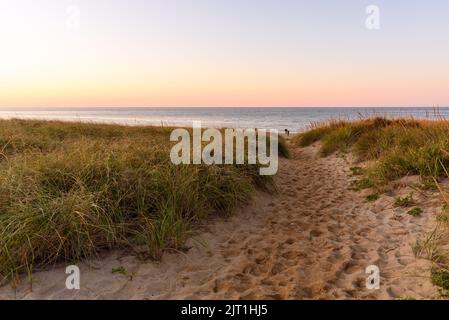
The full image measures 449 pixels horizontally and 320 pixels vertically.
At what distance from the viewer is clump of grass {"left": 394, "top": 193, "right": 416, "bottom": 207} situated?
5582mm

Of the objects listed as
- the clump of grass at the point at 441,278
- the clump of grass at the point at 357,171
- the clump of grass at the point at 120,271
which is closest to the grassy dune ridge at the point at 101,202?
the clump of grass at the point at 120,271

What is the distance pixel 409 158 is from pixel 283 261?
4.17 metres

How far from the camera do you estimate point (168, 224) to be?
171 inches

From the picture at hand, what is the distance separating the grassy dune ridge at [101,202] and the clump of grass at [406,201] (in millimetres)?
2581

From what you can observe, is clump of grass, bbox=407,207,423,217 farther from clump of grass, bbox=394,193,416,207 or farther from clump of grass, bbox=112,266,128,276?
clump of grass, bbox=112,266,128,276

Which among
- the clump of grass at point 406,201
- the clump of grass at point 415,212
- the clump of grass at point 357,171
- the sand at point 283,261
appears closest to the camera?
the sand at point 283,261

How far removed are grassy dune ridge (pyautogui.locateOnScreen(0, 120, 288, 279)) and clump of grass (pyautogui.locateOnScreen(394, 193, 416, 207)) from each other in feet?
8.47

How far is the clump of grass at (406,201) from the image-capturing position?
5582 mm

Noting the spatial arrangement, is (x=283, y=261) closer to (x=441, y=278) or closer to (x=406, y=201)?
(x=441, y=278)

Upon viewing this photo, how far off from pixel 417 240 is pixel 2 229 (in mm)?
4951

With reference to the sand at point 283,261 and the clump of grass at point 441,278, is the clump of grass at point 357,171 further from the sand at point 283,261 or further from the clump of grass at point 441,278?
the clump of grass at point 441,278

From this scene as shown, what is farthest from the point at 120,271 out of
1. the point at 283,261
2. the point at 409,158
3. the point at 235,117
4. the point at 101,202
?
the point at 235,117
